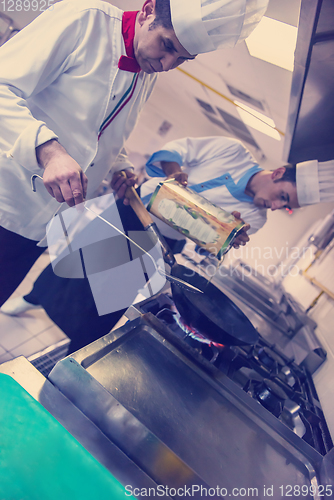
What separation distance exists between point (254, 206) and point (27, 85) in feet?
2.35

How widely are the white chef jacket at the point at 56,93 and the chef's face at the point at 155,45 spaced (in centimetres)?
6

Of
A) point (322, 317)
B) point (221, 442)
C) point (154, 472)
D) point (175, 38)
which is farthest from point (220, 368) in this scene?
point (175, 38)

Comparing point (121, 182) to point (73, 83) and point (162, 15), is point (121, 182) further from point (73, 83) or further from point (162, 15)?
point (162, 15)

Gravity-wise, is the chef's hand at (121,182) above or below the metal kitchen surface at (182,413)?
above

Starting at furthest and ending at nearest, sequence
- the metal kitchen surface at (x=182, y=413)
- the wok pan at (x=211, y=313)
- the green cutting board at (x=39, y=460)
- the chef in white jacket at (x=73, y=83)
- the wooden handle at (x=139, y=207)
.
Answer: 1. the wooden handle at (x=139, y=207)
2. the wok pan at (x=211, y=313)
3. the chef in white jacket at (x=73, y=83)
4. the metal kitchen surface at (x=182, y=413)
5. the green cutting board at (x=39, y=460)

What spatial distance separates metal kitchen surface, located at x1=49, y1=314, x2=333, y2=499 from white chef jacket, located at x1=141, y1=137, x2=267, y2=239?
481 mm

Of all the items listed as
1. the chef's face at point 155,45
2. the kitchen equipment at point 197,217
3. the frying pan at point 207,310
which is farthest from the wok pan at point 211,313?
the chef's face at point 155,45

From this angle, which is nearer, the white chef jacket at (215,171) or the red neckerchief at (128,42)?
the red neckerchief at (128,42)

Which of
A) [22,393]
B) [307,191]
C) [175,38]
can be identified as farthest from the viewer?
[307,191]

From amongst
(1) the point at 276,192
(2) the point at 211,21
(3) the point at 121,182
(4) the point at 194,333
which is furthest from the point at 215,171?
(4) the point at 194,333

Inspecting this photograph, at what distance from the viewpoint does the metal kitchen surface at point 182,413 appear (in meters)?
0.40

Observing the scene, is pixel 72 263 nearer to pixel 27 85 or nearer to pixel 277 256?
pixel 27 85

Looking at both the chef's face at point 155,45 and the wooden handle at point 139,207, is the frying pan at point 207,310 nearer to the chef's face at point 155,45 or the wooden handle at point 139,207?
the wooden handle at point 139,207

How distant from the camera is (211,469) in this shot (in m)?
0.43
